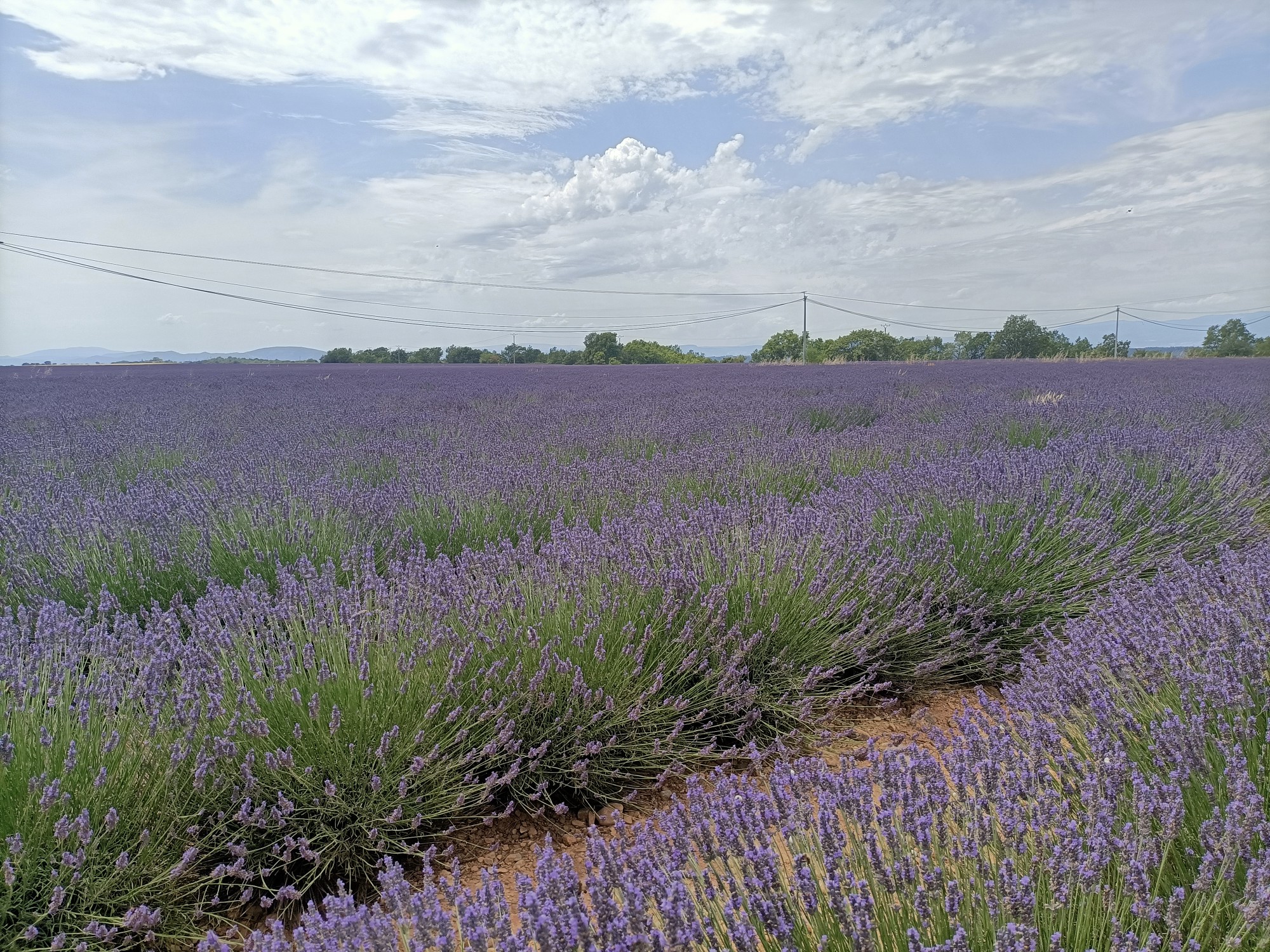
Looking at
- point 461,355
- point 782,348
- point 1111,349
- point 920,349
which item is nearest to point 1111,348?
point 1111,349

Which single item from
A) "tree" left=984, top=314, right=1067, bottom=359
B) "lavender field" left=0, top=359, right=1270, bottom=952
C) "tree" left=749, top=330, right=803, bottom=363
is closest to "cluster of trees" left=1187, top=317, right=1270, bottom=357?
"tree" left=984, top=314, right=1067, bottom=359

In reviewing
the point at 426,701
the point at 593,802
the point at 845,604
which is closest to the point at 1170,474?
the point at 845,604

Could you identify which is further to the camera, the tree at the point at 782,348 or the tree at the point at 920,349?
the tree at the point at 782,348

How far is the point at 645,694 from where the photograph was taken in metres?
2.14

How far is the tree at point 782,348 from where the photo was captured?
4204 cm

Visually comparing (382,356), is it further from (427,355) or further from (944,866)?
(944,866)

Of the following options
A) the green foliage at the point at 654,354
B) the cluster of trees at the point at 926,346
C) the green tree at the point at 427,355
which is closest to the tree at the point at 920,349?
the cluster of trees at the point at 926,346

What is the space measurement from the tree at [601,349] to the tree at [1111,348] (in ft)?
67.4

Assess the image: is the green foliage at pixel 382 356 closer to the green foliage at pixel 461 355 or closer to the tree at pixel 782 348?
the green foliage at pixel 461 355

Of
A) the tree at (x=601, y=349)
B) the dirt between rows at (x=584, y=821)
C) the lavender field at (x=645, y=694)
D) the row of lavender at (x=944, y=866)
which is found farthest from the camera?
the tree at (x=601, y=349)

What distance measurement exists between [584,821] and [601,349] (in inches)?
1520

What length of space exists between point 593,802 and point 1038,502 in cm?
256

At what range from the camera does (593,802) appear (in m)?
2.17

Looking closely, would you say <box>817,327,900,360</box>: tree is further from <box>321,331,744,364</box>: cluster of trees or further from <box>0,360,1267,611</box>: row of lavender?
<box>0,360,1267,611</box>: row of lavender
